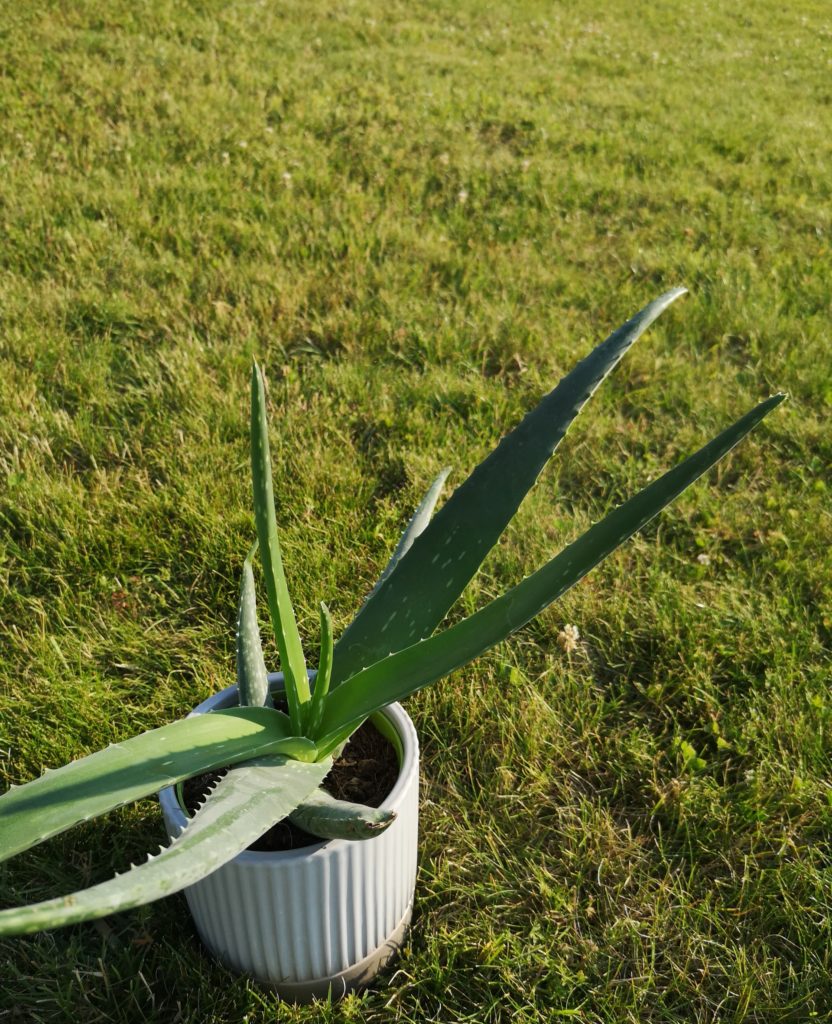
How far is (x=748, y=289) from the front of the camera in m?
4.05

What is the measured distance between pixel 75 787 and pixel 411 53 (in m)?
6.55

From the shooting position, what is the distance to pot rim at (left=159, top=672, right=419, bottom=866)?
1382 millimetres

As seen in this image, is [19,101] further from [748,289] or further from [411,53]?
[748,289]

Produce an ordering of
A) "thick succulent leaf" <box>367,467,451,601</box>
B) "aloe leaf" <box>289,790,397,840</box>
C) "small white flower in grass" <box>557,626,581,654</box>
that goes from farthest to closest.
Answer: "small white flower in grass" <box>557,626,581,654</box> < "thick succulent leaf" <box>367,467,451,601</box> < "aloe leaf" <box>289,790,397,840</box>

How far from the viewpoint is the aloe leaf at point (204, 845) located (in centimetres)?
82

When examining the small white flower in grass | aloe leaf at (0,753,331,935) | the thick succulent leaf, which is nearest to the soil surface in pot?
aloe leaf at (0,753,331,935)

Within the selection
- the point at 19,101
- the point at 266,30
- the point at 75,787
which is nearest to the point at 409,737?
the point at 75,787

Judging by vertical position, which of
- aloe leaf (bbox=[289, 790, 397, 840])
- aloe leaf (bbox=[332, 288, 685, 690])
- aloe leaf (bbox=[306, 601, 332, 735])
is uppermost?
aloe leaf (bbox=[332, 288, 685, 690])

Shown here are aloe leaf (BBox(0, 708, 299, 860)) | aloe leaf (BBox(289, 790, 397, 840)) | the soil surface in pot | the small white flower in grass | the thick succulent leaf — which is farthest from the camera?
the small white flower in grass

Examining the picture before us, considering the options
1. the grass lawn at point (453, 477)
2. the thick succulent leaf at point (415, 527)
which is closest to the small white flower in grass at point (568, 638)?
the grass lawn at point (453, 477)

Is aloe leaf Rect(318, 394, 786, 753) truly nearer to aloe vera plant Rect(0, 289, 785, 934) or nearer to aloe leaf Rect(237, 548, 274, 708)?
aloe vera plant Rect(0, 289, 785, 934)

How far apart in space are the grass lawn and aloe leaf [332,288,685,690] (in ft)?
2.15

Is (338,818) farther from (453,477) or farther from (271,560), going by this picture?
(453,477)

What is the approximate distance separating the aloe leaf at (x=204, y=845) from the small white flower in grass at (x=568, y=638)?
3.38 ft
